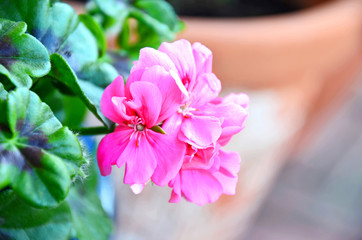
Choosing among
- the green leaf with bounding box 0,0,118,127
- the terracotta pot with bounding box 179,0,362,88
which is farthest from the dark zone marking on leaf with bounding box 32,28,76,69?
the terracotta pot with bounding box 179,0,362,88

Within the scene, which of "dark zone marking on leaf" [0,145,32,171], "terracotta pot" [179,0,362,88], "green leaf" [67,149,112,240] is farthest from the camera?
"terracotta pot" [179,0,362,88]

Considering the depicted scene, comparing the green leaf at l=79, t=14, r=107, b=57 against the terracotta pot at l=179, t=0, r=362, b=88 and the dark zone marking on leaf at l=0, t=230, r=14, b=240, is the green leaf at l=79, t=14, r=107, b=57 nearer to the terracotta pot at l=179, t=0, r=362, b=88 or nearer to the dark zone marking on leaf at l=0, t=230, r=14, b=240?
the dark zone marking on leaf at l=0, t=230, r=14, b=240

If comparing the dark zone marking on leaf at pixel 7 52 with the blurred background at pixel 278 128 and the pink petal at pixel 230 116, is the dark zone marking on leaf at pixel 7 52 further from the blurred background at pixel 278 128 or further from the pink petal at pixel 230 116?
the blurred background at pixel 278 128

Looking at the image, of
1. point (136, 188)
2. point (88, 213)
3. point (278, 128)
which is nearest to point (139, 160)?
point (136, 188)

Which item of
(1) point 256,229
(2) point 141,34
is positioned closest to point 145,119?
(2) point 141,34

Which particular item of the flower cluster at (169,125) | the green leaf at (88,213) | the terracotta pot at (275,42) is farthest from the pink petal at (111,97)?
the terracotta pot at (275,42)

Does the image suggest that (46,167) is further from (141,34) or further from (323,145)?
(323,145)
